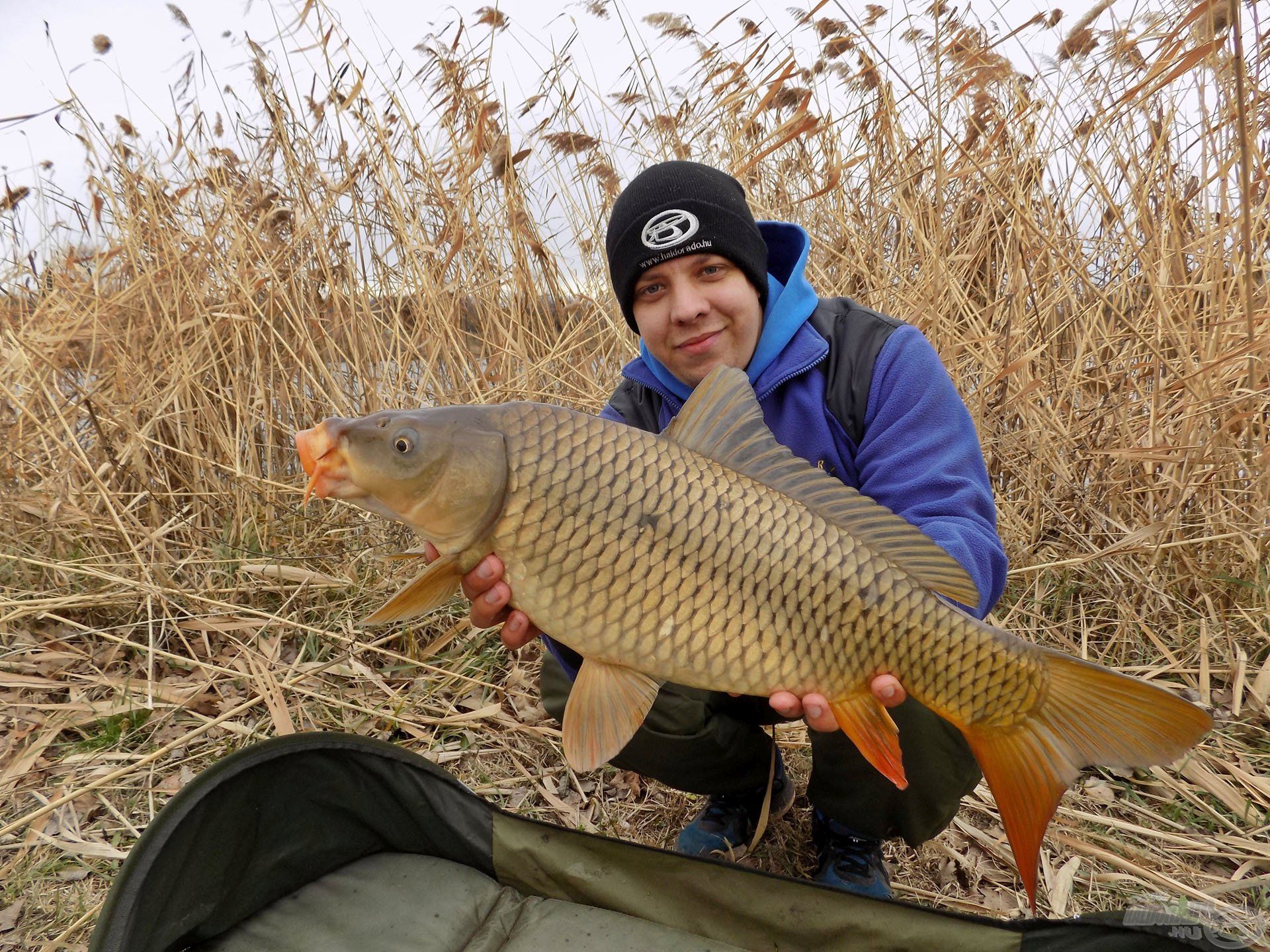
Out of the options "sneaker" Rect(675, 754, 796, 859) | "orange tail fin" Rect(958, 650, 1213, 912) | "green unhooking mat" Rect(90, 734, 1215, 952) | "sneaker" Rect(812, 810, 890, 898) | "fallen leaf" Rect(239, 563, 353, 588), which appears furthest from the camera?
"fallen leaf" Rect(239, 563, 353, 588)

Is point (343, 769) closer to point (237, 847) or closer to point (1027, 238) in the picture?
point (237, 847)

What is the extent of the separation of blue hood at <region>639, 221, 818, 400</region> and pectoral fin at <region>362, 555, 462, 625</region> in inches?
24.4

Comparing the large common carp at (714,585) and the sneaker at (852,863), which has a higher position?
the large common carp at (714,585)

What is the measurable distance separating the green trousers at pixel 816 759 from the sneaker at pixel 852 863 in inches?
1.3

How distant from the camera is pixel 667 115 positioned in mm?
2295

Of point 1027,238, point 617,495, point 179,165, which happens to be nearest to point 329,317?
point 179,165

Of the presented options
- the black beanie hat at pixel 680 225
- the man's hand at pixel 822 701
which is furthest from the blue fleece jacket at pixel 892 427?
the man's hand at pixel 822 701

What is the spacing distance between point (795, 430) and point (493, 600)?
2.05ft

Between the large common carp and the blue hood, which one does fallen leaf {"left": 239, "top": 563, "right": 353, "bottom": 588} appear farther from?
the large common carp

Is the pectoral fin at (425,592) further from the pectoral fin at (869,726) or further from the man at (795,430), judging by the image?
the pectoral fin at (869,726)

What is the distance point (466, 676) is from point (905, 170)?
1683 mm

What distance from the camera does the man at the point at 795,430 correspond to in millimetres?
1253

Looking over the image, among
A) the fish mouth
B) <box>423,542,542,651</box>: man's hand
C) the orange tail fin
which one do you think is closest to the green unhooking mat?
the orange tail fin

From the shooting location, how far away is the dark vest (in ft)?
4.45
